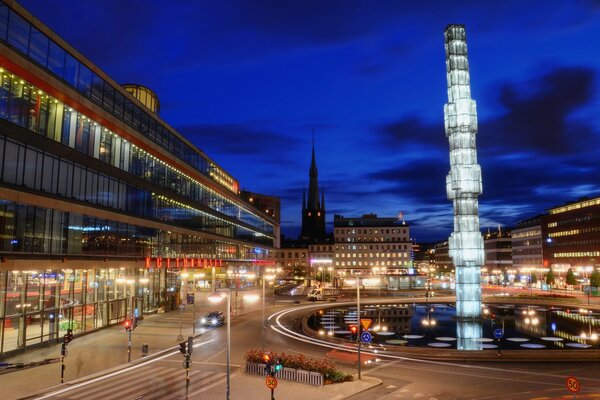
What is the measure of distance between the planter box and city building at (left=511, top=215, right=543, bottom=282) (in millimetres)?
147655

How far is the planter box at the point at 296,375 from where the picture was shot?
29094 mm

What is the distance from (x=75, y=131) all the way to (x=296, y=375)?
28932 mm

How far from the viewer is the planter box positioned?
29.1 metres

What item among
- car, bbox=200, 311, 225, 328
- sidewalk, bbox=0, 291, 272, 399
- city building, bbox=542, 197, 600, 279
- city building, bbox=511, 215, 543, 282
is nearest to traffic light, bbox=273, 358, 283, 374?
sidewalk, bbox=0, 291, 272, 399

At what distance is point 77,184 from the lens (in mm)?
44188

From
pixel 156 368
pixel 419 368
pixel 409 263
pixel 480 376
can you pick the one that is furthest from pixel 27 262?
pixel 409 263

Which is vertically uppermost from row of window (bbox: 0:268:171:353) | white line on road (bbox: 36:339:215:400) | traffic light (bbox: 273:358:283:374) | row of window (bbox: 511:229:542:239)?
row of window (bbox: 511:229:542:239)

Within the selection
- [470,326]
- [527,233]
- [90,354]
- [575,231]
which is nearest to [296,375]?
[90,354]

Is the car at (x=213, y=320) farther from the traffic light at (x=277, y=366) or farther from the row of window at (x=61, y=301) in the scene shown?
the traffic light at (x=277, y=366)

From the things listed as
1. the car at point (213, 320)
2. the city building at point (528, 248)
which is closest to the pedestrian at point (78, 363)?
the car at point (213, 320)

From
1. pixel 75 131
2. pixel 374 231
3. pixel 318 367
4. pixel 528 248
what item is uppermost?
pixel 374 231

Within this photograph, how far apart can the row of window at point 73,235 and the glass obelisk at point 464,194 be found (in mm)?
37583

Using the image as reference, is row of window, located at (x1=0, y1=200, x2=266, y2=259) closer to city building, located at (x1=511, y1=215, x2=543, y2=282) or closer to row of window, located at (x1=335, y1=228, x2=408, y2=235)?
row of window, located at (x1=335, y1=228, x2=408, y2=235)

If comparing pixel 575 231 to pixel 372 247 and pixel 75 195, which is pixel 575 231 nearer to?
pixel 372 247
